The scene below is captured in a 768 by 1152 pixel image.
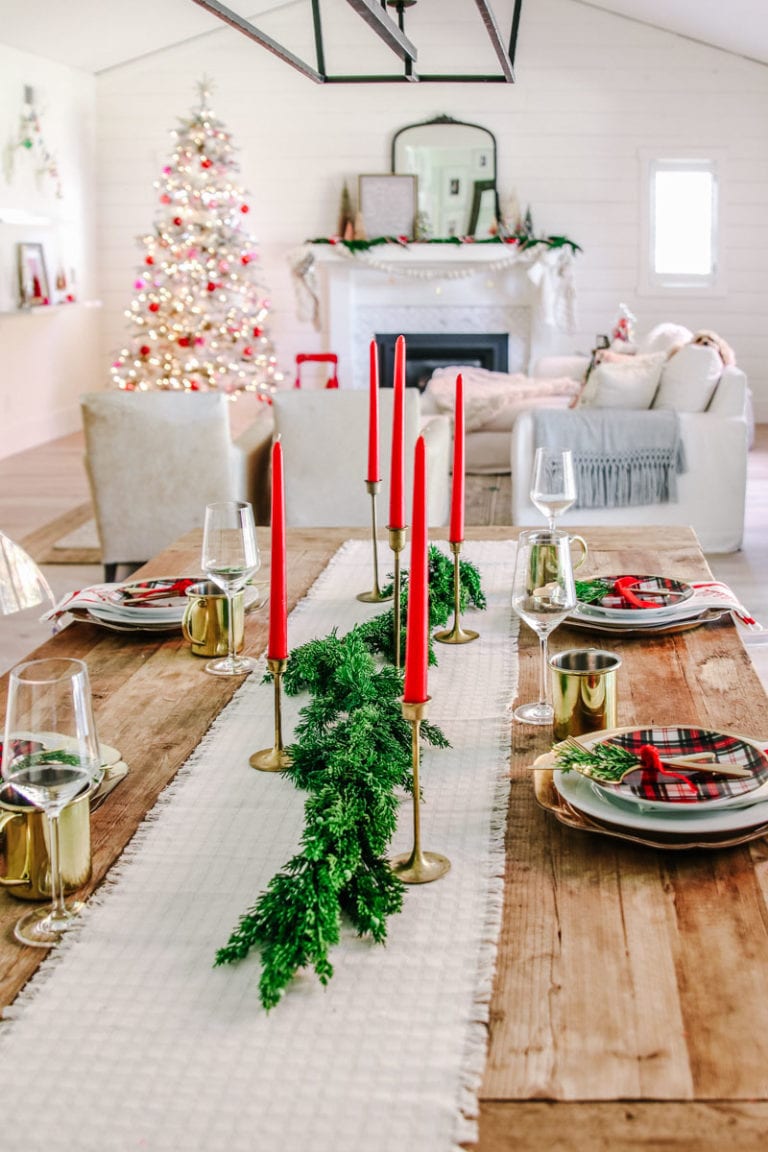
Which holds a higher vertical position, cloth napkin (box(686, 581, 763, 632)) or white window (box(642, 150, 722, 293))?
white window (box(642, 150, 722, 293))

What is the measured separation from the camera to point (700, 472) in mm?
5344

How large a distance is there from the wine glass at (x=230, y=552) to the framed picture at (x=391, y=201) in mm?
8103

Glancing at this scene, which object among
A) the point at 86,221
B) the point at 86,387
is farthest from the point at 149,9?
the point at 86,387

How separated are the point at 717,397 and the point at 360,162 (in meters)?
5.08

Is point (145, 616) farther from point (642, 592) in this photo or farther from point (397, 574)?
point (642, 592)

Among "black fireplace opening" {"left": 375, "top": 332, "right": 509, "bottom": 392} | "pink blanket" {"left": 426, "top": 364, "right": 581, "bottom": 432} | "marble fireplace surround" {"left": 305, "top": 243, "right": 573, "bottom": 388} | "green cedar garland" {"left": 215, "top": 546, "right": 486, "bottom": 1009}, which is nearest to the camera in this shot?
"green cedar garland" {"left": 215, "top": 546, "right": 486, "bottom": 1009}

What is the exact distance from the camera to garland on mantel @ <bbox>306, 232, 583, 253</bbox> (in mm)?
9219

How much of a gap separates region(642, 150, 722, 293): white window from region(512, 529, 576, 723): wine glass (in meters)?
8.51

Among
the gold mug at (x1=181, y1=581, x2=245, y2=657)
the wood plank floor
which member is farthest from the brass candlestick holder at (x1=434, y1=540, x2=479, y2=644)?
the wood plank floor

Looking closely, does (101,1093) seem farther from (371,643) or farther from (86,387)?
(86,387)

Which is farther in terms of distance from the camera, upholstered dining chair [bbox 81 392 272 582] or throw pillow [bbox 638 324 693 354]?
throw pillow [bbox 638 324 693 354]

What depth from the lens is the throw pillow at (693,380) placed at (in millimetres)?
5391

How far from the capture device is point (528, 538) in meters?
1.51

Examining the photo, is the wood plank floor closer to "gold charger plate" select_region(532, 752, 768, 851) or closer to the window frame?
the window frame
